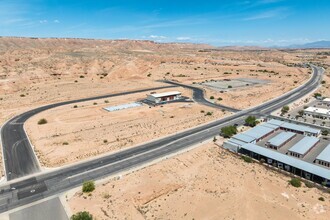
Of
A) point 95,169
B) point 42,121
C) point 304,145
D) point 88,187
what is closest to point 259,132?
point 304,145

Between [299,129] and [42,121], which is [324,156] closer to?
[299,129]

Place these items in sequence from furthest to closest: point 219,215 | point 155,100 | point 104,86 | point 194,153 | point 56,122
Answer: point 104,86 → point 155,100 → point 56,122 → point 194,153 → point 219,215

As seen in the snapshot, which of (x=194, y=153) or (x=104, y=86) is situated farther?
(x=104, y=86)

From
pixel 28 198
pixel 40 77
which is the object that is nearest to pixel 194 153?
pixel 28 198

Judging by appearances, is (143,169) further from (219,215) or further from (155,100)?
(155,100)

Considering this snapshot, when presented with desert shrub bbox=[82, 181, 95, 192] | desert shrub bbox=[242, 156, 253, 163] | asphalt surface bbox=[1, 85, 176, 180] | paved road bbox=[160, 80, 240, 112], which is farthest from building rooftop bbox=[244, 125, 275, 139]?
asphalt surface bbox=[1, 85, 176, 180]

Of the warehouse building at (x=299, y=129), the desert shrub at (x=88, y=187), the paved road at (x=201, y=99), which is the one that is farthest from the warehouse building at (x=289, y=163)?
the paved road at (x=201, y=99)

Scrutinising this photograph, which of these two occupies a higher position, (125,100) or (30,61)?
(30,61)

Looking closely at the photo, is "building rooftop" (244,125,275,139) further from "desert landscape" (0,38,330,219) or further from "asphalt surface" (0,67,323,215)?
"desert landscape" (0,38,330,219)
